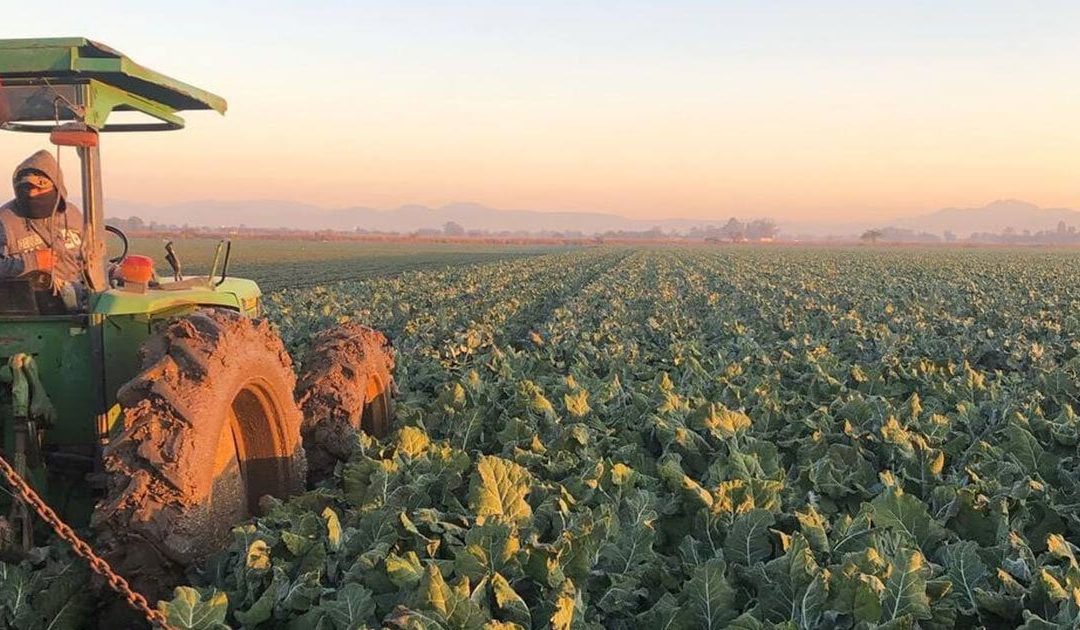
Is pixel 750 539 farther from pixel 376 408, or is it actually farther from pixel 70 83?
pixel 70 83

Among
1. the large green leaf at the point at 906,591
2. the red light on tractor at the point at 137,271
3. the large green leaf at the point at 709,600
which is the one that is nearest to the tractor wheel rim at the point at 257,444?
the red light on tractor at the point at 137,271

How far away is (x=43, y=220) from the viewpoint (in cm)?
427

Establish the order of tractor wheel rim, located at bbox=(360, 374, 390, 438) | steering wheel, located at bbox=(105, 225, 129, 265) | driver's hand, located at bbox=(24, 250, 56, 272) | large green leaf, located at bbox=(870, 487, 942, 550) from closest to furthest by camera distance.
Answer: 1. large green leaf, located at bbox=(870, 487, 942, 550)
2. driver's hand, located at bbox=(24, 250, 56, 272)
3. steering wheel, located at bbox=(105, 225, 129, 265)
4. tractor wheel rim, located at bbox=(360, 374, 390, 438)

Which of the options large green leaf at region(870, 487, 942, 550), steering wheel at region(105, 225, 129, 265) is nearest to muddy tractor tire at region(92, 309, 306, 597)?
steering wheel at region(105, 225, 129, 265)

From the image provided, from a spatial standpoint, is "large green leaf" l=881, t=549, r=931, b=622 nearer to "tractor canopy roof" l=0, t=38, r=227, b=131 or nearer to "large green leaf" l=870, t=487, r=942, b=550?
"large green leaf" l=870, t=487, r=942, b=550

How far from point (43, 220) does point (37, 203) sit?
0.11 m

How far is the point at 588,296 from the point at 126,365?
1567 cm

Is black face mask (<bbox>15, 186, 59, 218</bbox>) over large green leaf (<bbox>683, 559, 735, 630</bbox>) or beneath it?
over

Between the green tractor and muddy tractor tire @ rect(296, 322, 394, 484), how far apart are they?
20.1 inches

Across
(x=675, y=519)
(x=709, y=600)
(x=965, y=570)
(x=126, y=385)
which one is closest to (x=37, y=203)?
(x=126, y=385)

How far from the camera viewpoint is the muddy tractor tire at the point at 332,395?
493 centimetres

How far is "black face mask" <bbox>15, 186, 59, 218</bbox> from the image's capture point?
4.18 meters

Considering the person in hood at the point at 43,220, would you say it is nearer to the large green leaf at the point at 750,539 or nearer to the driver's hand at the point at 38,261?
the driver's hand at the point at 38,261

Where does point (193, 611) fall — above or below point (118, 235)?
below
